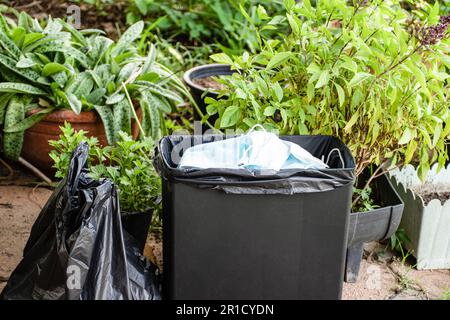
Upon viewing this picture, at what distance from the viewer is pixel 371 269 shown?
9.94ft

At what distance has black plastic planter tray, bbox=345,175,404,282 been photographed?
8.95 feet

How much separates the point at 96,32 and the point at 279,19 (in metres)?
1.66

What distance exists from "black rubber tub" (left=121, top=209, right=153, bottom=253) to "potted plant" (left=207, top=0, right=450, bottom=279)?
0.50 meters

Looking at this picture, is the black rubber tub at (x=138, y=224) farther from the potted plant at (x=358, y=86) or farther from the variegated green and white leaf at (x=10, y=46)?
the variegated green and white leaf at (x=10, y=46)

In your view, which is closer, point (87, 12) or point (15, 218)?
point (15, 218)

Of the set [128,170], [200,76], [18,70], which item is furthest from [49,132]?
[200,76]

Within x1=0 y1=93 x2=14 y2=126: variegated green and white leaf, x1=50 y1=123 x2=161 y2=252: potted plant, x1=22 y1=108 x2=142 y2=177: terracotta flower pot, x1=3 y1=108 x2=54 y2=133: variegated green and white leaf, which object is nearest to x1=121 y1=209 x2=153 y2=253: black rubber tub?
x1=50 y1=123 x2=161 y2=252: potted plant

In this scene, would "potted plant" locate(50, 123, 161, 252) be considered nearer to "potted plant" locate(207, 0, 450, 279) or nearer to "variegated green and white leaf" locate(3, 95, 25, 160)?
"potted plant" locate(207, 0, 450, 279)

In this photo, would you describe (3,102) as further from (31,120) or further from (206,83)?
(206,83)

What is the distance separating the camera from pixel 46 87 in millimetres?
3418

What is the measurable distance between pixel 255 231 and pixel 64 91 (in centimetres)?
157

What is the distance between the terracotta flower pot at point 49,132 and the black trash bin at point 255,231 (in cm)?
109
